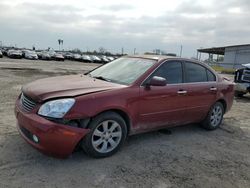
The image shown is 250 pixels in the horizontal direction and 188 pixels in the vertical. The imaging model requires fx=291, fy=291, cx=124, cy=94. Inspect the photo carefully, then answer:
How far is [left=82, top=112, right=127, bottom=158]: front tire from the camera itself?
4086 mm

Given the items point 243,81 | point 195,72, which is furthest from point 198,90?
point 243,81

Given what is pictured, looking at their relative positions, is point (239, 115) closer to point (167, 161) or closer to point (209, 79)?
point (209, 79)

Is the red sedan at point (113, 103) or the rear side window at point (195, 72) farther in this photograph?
the rear side window at point (195, 72)

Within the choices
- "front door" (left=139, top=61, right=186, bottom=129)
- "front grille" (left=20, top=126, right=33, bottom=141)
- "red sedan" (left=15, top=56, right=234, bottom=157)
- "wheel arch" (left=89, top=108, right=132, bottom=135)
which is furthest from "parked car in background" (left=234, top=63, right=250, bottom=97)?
"front grille" (left=20, top=126, right=33, bottom=141)

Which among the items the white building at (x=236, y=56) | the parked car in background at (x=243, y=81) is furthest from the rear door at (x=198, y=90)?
the white building at (x=236, y=56)

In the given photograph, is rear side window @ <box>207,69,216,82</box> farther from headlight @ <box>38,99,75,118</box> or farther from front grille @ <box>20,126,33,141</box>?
front grille @ <box>20,126,33,141</box>

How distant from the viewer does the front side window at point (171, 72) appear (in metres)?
5.10

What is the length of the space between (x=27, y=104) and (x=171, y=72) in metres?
2.59

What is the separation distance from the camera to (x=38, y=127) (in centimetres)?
379

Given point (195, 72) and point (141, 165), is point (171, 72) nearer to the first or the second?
point (195, 72)

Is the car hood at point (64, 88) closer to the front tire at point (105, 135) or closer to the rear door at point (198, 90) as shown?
the front tire at point (105, 135)

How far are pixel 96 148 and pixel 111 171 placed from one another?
0.45 meters

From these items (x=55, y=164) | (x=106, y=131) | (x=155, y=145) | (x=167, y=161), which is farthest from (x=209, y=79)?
(x=55, y=164)

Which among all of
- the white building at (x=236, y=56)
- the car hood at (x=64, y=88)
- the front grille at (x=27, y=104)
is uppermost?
the car hood at (x=64, y=88)
